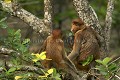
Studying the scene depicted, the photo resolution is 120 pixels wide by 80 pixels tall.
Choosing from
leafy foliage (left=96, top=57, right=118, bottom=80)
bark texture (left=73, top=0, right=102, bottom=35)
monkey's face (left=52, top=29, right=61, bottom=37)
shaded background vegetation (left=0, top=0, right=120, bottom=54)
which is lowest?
shaded background vegetation (left=0, top=0, right=120, bottom=54)

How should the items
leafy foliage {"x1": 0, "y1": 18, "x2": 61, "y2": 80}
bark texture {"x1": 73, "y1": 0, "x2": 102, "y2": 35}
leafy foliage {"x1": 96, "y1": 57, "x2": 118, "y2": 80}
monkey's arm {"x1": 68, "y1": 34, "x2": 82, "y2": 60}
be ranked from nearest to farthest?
leafy foliage {"x1": 0, "y1": 18, "x2": 61, "y2": 80}, leafy foliage {"x1": 96, "y1": 57, "x2": 118, "y2": 80}, bark texture {"x1": 73, "y1": 0, "x2": 102, "y2": 35}, monkey's arm {"x1": 68, "y1": 34, "x2": 82, "y2": 60}

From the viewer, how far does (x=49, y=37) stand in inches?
266

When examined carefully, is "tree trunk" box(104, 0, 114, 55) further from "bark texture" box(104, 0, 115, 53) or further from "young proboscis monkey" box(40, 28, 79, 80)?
"young proboscis monkey" box(40, 28, 79, 80)

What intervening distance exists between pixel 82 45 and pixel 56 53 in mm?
1184

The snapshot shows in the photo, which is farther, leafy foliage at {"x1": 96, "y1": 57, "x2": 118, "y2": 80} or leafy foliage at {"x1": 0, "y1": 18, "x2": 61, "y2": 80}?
leafy foliage at {"x1": 96, "y1": 57, "x2": 118, "y2": 80}

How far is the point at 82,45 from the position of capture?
25.6 feet

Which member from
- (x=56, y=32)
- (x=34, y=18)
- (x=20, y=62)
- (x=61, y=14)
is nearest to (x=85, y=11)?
(x=56, y=32)

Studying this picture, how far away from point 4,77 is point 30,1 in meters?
5.76

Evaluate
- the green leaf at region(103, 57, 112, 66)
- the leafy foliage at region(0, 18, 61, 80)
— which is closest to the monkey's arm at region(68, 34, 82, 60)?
the leafy foliage at region(0, 18, 61, 80)

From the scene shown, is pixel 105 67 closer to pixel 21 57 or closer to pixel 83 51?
pixel 21 57

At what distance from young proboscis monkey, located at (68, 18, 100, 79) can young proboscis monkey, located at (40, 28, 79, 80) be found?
2.55ft

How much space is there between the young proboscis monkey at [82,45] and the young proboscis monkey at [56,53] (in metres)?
0.78

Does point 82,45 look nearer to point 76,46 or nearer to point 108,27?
point 76,46

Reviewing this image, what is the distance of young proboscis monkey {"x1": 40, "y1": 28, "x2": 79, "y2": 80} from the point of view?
6648 millimetres
